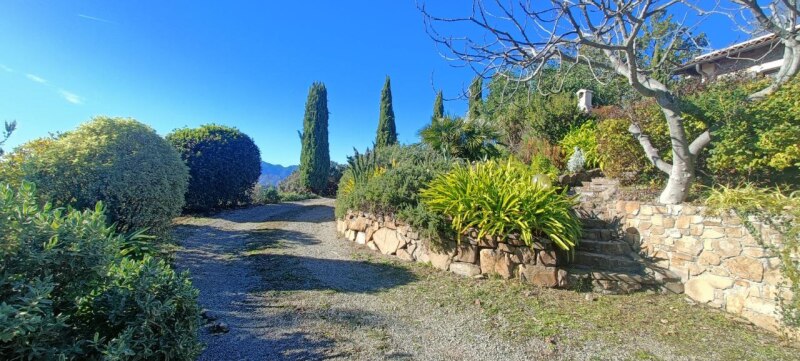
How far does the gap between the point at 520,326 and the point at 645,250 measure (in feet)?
9.38

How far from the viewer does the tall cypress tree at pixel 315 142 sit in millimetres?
14844

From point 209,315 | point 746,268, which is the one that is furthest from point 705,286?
point 209,315

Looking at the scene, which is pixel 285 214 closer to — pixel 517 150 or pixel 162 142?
pixel 162 142

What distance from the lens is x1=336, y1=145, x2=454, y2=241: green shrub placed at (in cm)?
460

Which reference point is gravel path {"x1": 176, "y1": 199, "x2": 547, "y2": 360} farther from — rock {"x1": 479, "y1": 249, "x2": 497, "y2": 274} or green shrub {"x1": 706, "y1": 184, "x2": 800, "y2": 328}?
green shrub {"x1": 706, "y1": 184, "x2": 800, "y2": 328}

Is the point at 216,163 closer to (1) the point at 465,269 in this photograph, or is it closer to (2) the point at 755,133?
(1) the point at 465,269

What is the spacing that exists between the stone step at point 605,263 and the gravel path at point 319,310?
224cm

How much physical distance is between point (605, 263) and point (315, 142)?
12763 mm

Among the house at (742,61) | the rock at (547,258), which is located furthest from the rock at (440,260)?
the house at (742,61)

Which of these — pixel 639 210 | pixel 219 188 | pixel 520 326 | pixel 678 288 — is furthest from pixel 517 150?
pixel 219 188

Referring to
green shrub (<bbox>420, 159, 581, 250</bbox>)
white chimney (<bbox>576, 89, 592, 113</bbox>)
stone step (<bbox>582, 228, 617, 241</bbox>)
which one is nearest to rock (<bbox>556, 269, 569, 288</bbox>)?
green shrub (<bbox>420, 159, 581, 250</bbox>)

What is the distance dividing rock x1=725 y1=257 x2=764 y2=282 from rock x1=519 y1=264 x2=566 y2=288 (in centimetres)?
181

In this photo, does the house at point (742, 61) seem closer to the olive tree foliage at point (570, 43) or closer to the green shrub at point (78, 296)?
the olive tree foliage at point (570, 43)

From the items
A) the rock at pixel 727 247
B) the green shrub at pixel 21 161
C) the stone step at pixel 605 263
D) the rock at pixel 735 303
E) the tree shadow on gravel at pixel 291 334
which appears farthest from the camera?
the stone step at pixel 605 263
